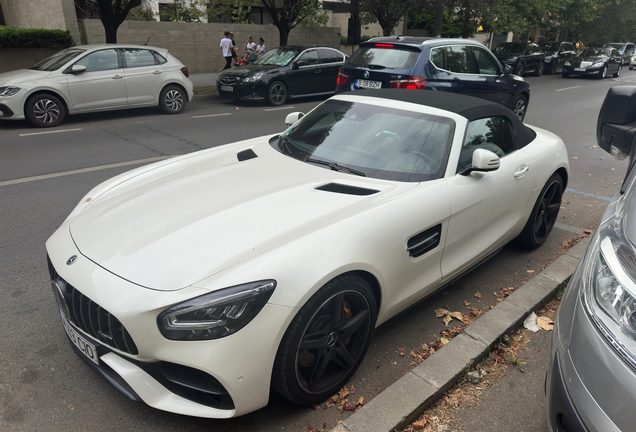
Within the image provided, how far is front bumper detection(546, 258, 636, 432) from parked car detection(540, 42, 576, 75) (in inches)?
1009

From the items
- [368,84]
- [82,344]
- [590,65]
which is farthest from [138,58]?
[590,65]

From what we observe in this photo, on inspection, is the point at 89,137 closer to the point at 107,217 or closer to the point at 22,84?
the point at 22,84

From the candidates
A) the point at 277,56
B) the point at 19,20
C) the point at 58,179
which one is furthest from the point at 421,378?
the point at 19,20

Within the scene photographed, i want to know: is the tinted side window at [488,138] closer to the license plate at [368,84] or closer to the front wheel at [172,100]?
the license plate at [368,84]

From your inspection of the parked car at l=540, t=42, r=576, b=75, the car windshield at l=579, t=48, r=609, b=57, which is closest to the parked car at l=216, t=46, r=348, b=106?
the parked car at l=540, t=42, r=576, b=75

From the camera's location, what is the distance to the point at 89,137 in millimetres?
8664

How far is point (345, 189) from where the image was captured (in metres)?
2.99

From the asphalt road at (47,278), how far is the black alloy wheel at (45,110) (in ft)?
0.68

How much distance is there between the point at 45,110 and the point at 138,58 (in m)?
2.27

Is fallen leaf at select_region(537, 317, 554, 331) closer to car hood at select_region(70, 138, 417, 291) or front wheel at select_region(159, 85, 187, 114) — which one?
car hood at select_region(70, 138, 417, 291)

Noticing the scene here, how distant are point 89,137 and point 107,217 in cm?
668

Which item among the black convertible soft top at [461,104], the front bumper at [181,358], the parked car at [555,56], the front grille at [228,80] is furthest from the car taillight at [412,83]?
the parked car at [555,56]

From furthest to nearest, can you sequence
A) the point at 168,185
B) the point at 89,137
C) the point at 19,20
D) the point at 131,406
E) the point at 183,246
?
the point at 19,20 < the point at 89,137 < the point at 168,185 < the point at 131,406 < the point at 183,246

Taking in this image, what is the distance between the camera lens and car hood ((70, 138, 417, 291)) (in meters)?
2.30
